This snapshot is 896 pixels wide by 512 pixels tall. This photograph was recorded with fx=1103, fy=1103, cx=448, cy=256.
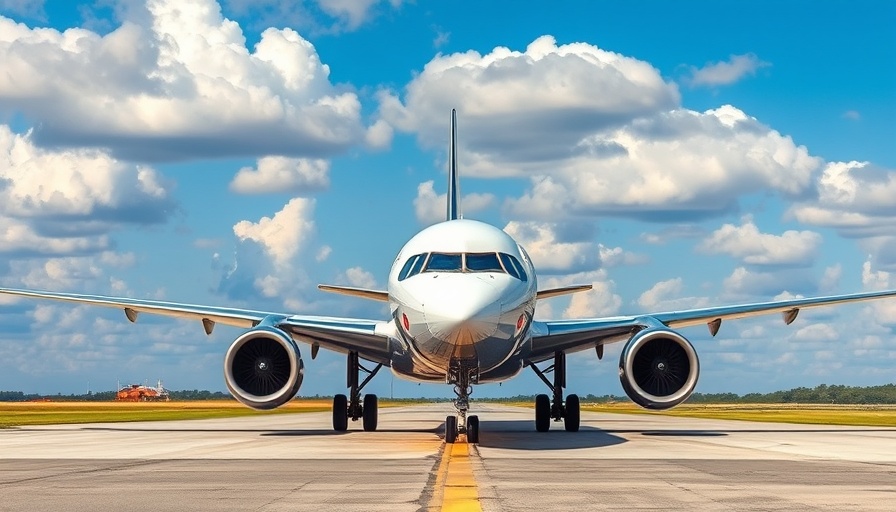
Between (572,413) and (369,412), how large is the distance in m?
4.70

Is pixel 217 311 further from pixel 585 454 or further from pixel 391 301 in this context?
pixel 585 454

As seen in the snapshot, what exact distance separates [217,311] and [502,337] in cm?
862

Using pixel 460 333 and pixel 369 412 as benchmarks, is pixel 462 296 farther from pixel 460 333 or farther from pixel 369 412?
pixel 369 412

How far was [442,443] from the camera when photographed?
1994 cm

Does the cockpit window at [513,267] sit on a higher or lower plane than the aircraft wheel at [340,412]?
higher

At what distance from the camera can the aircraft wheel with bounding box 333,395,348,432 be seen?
2497 cm

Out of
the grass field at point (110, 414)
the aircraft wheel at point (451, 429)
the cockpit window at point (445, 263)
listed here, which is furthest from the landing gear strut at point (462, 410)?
the grass field at point (110, 414)

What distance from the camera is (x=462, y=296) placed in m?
16.8

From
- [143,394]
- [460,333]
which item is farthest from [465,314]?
[143,394]

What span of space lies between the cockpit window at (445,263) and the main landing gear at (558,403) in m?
6.33

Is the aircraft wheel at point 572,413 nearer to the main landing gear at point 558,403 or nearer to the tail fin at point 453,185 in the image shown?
the main landing gear at point 558,403

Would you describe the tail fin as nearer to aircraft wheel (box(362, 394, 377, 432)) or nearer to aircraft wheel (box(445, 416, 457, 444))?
aircraft wheel (box(362, 394, 377, 432))

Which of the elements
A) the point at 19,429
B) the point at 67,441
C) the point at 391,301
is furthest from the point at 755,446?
the point at 19,429

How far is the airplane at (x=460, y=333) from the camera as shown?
17.5 metres
